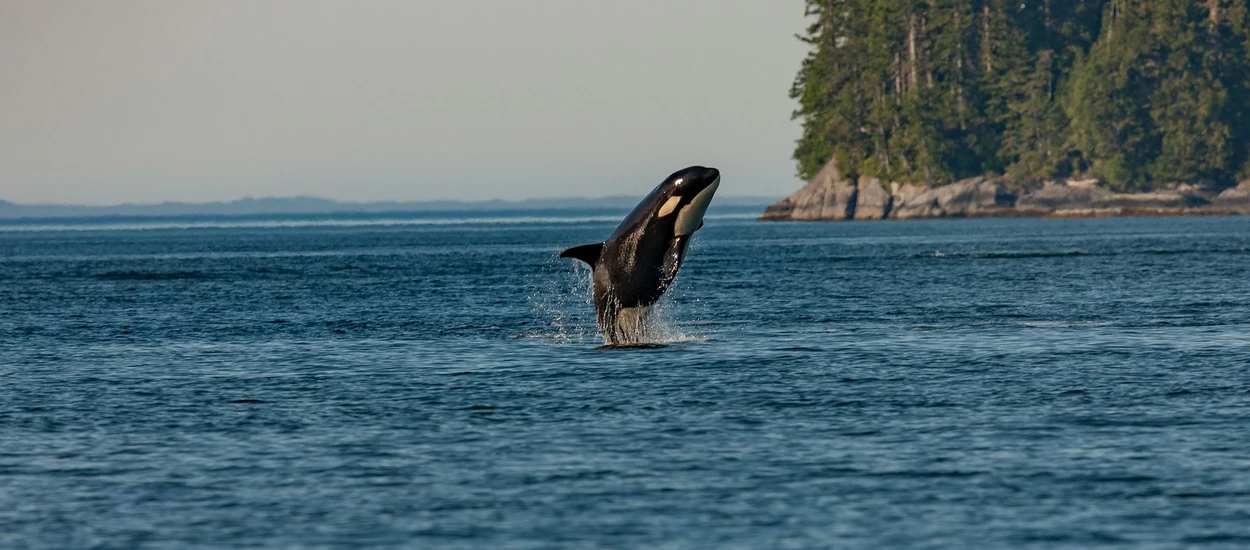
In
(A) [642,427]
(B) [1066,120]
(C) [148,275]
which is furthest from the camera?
(B) [1066,120]

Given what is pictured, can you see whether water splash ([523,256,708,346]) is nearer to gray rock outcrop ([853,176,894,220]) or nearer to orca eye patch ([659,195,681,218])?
orca eye patch ([659,195,681,218])

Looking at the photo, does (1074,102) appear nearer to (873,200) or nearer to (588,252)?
(873,200)

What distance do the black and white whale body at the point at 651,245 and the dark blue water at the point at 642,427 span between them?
1545 mm

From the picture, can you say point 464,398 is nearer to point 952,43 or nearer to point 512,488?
point 512,488

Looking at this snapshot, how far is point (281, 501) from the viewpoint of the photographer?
18.3 metres

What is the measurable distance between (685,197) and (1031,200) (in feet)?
553

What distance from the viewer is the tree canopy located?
184125 millimetres

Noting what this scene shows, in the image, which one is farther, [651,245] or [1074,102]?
[1074,102]

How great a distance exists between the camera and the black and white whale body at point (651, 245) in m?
30.1

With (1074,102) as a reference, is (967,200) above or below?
below

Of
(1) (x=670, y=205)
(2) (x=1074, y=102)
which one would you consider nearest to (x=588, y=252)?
(1) (x=670, y=205)

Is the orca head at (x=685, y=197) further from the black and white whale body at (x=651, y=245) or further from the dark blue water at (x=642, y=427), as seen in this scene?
the dark blue water at (x=642, y=427)

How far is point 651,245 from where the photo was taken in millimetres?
30750

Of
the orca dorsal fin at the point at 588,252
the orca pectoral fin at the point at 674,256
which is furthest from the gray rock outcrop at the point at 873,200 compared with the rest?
the orca pectoral fin at the point at 674,256
